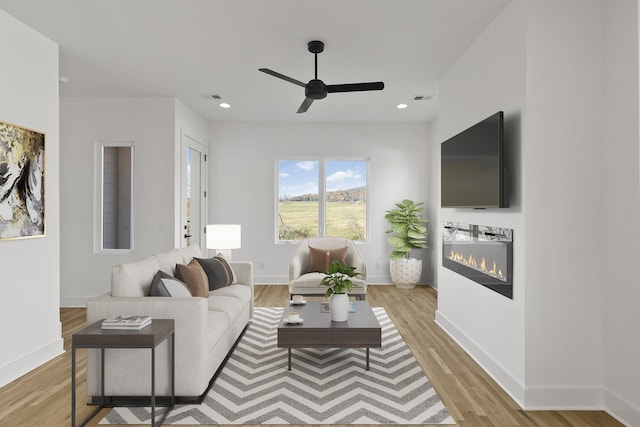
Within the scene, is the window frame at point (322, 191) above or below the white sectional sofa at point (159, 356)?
above

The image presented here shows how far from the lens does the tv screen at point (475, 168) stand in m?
2.86

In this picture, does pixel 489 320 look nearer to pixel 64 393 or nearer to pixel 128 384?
pixel 128 384

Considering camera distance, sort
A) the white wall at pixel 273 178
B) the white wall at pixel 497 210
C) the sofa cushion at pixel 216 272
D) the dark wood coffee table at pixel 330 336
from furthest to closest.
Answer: the white wall at pixel 273 178
the sofa cushion at pixel 216 272
the dark wood coffee table at pixel 330 336
the white wall at pixel 497 210

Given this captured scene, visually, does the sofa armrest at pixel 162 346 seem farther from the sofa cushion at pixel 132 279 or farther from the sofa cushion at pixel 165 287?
the sofa cushion at pixel 165 287

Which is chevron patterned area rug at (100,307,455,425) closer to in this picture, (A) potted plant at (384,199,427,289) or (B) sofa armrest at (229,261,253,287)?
(B) sofa armrest at (229,261,253,287)

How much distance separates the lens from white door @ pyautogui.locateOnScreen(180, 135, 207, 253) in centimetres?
574

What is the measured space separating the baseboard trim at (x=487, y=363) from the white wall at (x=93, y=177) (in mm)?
3492

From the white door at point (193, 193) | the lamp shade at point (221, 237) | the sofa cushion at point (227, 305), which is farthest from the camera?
the white door at point (193, 193)

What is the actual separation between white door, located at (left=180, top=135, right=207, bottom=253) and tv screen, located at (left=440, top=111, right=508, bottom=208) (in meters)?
3.46

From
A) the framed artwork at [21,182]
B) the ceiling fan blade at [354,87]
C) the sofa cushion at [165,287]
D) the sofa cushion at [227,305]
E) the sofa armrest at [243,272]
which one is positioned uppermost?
the ceiling fan blade at [354,87]

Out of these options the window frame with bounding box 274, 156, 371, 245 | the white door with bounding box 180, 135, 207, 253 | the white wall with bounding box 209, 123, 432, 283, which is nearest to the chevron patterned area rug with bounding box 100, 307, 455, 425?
the white door with bounding box 180, 135, 207, 253

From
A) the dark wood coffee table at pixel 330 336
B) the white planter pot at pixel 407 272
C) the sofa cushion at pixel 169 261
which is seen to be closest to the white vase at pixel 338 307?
the dark wood coffee table at pixel 330 336

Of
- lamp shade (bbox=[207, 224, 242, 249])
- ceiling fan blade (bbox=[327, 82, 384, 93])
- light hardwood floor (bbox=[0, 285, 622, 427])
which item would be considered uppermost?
ceiling fan blade (bbox=[327, 82, 384, 93])

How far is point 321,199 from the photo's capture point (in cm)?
711
